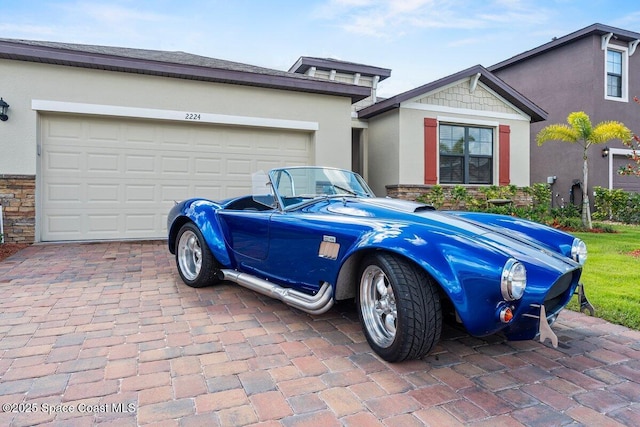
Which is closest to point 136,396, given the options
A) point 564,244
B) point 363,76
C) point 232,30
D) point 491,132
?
point 564,244

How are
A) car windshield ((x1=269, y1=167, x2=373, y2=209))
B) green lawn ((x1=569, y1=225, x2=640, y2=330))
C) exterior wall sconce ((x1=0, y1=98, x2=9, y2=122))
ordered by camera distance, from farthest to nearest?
exterior wall sconce ((x1=0, y1=98, x2=9, y2=122)), car windshield ((x1=269, y1=167, x2=373, y2=209)), green lawn ((x1=569, y1=225, x2=640, y2=330))

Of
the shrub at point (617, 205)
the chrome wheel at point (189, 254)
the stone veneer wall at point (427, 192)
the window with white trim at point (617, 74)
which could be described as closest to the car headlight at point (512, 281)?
the chrome wheel at point (189, 254)

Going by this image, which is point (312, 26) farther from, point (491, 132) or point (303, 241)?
point (303, 241)

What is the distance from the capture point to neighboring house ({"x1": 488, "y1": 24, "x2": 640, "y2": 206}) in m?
12.6

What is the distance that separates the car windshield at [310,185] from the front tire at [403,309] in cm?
111

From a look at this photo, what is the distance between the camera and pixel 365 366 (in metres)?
2.22

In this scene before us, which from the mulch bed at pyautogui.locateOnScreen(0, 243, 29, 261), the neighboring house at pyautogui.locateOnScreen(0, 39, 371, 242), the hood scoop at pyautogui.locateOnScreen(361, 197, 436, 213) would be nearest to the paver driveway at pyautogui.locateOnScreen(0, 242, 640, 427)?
the hood scoop at pyautogui.locateOnScreen(361, 197, 436, 213)

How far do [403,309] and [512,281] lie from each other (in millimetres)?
535

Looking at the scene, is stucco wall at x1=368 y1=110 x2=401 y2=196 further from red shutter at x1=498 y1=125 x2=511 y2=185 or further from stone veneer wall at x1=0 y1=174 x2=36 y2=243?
stone veneer wall at x1=0 y1=174 x2=36 y2=243

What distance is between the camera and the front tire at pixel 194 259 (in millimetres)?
3779

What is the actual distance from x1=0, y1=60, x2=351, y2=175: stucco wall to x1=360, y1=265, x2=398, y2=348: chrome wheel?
5.87 meters

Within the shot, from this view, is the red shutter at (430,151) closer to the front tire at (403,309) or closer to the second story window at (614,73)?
the front tire at (403,309)

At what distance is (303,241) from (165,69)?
5687mm

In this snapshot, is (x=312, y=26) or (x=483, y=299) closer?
(x=483, y=299)
